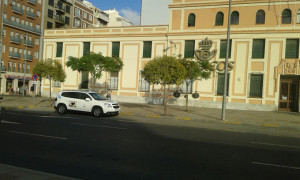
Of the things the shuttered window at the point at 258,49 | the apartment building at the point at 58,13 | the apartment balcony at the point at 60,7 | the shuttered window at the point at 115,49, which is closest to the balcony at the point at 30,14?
the apartment building at the point at 58,13

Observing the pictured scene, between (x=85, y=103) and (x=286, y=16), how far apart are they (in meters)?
20.9

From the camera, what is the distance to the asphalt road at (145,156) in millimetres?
5605

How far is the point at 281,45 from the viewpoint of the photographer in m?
24.2

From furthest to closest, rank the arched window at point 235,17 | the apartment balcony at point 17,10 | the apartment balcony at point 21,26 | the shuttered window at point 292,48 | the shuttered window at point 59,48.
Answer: the apartment balcony at point 17,10 < the apartment balcony at point 21,26 < the shuttered window at point 59,48 < the arched window at point 235,17 < the shuttered window at point 292,48

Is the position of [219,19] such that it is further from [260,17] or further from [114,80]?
[114,80]

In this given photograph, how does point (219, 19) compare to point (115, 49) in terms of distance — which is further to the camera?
point (115, 49)

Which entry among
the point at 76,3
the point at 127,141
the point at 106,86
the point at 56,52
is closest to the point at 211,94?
the point at 106,86

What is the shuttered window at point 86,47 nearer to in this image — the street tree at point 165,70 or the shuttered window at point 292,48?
the street tree at point 165,70

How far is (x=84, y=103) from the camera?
55.7ft

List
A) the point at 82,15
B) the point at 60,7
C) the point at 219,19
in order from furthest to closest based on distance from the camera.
→ 1. the point at 82,15
2. the point at 60,7
3. the point at 219,19

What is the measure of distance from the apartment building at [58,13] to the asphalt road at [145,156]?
5323 cm

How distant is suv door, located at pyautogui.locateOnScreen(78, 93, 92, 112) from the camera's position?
55.4ft

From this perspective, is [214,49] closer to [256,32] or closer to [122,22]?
[256,32]

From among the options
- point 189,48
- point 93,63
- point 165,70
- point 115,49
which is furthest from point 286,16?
point 93,63
